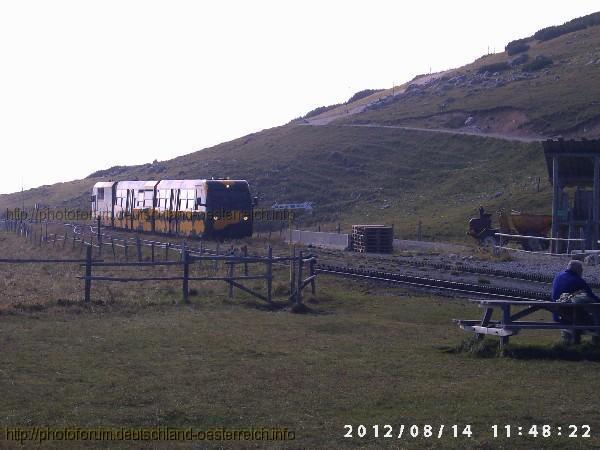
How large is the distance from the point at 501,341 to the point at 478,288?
1016 centimetres

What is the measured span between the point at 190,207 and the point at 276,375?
34.9m

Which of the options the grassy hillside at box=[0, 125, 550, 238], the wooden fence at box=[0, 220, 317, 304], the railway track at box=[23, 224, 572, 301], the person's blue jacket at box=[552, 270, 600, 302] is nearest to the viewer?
the person's blue jacket at box=[552, 270, 600, 302]

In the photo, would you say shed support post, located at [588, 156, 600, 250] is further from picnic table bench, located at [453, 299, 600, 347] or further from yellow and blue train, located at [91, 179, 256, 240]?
picnic table bench, located at [453, 299, 600, 347]

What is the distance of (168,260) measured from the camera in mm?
34125

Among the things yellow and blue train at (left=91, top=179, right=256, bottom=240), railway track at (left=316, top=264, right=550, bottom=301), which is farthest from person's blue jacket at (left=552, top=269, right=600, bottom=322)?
yellow and blue train at (left=91, top=179, right=256, bottom=240)

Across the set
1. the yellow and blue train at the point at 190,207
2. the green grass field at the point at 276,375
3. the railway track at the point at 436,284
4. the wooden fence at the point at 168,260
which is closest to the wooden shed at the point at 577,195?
the railway track at the point at 436,284

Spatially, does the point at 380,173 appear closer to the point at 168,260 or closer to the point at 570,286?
the point at 168,260

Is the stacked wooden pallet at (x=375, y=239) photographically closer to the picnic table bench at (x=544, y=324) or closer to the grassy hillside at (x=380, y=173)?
the grassy hillside at (x=380, y=173)

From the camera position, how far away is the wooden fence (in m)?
20.4

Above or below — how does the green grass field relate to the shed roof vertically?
below

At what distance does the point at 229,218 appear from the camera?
4531 centimetres

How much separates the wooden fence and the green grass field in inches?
46.5

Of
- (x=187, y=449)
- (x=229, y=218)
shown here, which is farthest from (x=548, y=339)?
(x=229, y=218)

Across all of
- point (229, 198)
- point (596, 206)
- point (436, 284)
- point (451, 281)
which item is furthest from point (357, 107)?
point (436, 284)
